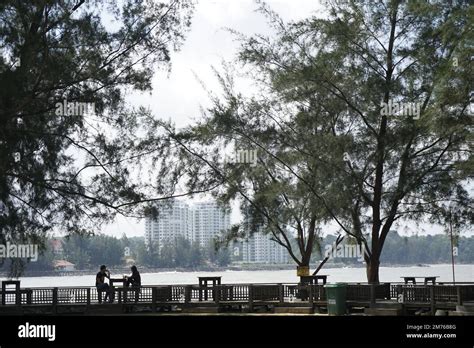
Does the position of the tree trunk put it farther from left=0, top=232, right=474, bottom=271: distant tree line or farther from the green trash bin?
left=0, top=232, right=474, bottom=271: distant tree line

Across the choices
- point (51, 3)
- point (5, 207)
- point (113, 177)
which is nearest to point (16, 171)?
point (5, 207)

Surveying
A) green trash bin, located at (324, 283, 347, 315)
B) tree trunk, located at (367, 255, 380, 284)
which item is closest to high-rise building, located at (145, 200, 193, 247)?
tree trunk, located at (367, 255, 380, 284)

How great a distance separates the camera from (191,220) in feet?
171

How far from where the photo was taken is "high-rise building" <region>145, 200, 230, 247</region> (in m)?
29.4

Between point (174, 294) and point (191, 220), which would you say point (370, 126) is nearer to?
point (174, 294)

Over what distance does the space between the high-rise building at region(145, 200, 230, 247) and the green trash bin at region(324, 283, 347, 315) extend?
602cm

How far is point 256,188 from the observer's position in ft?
125

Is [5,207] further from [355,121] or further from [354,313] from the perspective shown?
[355,121]

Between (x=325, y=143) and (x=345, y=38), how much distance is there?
164 inches

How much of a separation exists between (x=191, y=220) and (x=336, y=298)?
24829mm

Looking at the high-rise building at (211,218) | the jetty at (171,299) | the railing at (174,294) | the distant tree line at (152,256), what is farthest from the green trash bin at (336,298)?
the distant tree line at (152,256)

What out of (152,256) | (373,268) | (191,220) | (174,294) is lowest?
(174,294)

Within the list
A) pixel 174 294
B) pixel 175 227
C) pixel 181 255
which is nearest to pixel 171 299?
pixel 174 294

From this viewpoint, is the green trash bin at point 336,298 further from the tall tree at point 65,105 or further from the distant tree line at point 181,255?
the distant tree line at point 181,255
